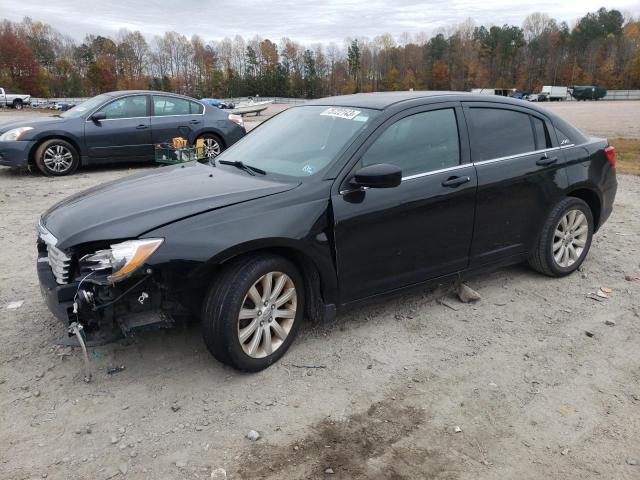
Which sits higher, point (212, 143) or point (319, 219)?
point (319, 219)

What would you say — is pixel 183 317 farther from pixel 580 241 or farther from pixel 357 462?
pixel 580 241

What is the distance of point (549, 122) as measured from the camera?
4637 mm

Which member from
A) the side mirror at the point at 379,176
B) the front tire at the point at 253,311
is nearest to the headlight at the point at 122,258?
the front tire at the point at 253,311

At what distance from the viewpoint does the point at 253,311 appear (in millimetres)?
3146

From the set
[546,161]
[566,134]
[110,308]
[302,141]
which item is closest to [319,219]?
[302,141]

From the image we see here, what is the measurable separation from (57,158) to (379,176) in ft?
26.2

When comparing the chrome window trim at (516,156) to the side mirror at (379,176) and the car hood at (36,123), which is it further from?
the car hood at (36,123)

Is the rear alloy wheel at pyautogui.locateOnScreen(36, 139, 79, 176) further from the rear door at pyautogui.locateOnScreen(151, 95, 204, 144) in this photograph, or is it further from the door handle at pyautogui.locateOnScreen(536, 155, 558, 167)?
the door handle at pyautogui.locateOnScreen(536, 155, 558, 167)

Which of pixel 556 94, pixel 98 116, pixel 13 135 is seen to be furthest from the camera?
pixel 556 94

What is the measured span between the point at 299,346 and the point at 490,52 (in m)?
128

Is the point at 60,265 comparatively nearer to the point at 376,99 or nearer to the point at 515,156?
the point at 376,99

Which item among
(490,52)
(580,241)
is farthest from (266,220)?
(490,52)

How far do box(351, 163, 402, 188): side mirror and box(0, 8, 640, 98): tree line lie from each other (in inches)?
3936

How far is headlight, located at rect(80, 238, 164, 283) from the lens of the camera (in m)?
2.82
